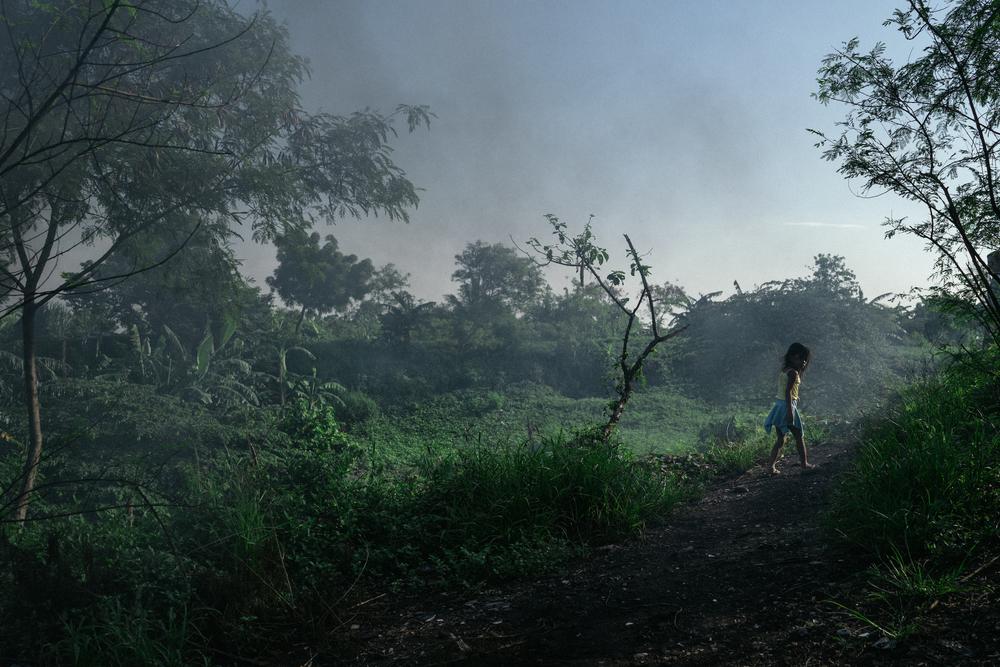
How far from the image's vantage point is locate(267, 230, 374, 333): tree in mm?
25850

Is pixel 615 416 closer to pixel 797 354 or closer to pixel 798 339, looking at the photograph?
pixel 797 354

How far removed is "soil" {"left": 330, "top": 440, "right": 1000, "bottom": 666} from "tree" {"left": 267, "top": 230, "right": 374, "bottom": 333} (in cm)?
2247

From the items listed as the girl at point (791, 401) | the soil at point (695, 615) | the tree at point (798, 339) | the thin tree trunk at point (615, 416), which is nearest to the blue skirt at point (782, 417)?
the girl at point (791, 401)

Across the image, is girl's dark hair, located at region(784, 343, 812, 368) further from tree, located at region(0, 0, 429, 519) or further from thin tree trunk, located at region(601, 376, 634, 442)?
tree, located at region(0, 0, 429, 519)

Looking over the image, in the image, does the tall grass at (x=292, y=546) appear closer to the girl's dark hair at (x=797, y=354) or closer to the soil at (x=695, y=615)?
the soil at (x=695, y=615)

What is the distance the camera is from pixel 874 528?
346cm

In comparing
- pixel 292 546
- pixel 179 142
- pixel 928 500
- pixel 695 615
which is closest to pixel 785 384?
pixel 928 500

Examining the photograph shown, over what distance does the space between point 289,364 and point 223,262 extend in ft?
32.4

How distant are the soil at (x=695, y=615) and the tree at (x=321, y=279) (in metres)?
22.5

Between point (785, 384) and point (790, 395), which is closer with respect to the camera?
point (790, 395)

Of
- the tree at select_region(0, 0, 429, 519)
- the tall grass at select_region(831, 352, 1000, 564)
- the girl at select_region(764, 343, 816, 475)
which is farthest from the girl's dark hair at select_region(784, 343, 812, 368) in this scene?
the tree at select_region(0, 0, 429, 519)

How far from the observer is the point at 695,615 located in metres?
3.24

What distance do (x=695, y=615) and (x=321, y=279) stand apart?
24399 millimetres

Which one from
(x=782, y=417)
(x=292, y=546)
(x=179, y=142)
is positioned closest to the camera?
(x=292, y=546)
